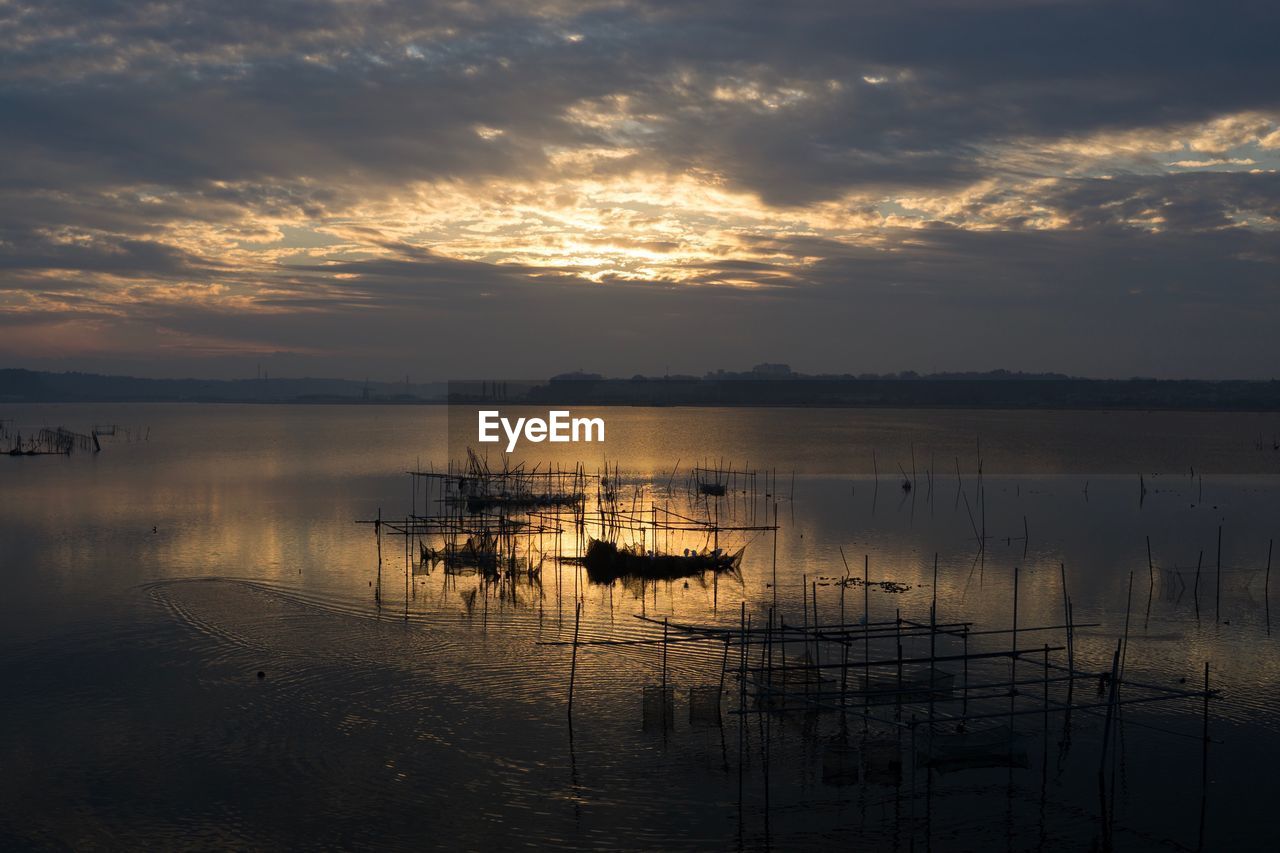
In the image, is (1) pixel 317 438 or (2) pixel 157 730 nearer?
(2) pixel 157 730

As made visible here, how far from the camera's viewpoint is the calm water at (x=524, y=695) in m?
9.55

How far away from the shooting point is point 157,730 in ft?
38.2

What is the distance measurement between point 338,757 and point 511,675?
3.01 m

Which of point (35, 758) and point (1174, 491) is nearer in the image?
point (35, 758)

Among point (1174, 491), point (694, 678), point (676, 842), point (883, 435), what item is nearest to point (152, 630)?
point (694, 678)

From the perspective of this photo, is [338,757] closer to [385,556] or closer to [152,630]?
[152,630]

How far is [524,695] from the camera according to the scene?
12.8 meters

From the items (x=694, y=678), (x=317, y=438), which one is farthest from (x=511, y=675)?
(x=317, y=438)

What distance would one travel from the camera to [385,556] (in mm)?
22688

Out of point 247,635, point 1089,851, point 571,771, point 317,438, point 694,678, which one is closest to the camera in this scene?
point 1089,851

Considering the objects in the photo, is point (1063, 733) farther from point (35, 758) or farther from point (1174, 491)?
point (1174, 491)

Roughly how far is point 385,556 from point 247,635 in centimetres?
708

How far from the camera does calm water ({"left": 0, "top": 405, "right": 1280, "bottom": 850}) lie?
955 centimetres

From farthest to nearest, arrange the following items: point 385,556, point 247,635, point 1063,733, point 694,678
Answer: point 385,556 → point 247,635 → point 694,678 → point 1063,733
